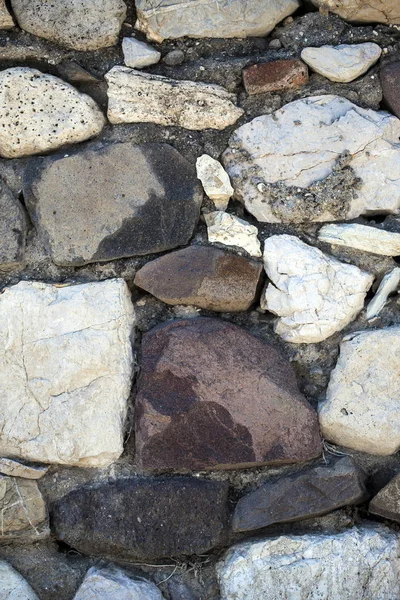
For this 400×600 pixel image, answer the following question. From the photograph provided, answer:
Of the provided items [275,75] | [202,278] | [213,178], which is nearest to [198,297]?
[202,278]

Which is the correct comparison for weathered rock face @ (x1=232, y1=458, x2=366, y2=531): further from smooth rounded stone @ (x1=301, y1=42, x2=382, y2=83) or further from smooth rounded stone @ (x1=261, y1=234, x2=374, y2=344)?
smooth rounded stone @ (x1=301, y1=42, x2=382, y2=83)

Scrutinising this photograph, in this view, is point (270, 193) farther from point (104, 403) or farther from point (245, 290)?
point (104, 403)

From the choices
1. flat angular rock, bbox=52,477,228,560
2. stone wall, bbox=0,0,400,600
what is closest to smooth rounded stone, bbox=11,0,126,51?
stone wall, bbox=0,0,400,600

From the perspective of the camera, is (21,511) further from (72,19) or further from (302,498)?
(72,19)

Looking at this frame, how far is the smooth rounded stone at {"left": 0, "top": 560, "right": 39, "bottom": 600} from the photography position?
1705 mm

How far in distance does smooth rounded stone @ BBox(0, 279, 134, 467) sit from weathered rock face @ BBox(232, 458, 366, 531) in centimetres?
35

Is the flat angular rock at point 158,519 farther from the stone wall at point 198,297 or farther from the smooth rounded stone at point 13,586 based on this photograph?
the smooth rounded stone at point 13,586

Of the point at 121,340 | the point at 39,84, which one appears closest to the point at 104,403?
the point at 121,340

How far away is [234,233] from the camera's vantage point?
1.80 metres

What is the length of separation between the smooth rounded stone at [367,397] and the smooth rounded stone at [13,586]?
80 centimetres

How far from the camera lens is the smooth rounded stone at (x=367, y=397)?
5.74ft

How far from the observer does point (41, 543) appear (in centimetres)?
178

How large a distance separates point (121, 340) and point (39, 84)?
0.67 metres

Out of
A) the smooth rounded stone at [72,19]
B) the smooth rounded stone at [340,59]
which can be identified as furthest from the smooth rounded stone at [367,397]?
the smooth rounded stone at [72,19]
